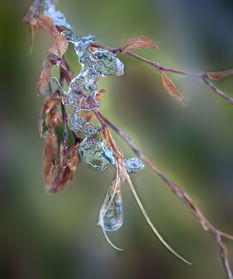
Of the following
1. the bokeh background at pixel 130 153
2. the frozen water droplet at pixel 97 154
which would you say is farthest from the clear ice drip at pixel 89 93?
the bokeh background at pixel 130 153

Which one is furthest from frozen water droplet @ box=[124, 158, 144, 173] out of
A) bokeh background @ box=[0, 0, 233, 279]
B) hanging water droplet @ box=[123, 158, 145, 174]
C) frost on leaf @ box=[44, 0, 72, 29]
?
bokeh background @ box=[0, 0, 233, 279]

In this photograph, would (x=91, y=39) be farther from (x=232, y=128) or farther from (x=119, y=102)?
(x=232, y=128)

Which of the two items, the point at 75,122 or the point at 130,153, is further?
the point at 130,153

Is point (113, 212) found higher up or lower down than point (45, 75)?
lower down

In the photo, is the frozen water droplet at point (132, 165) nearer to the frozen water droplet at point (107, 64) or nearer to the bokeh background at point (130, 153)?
the frozen water droplet at point (107, 64)

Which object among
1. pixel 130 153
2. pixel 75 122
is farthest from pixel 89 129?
pixel 130 153

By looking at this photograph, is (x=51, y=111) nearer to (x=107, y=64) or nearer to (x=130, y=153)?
(x=107, y=64)

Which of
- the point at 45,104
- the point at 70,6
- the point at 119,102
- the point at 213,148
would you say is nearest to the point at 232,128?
the point at 213,148
